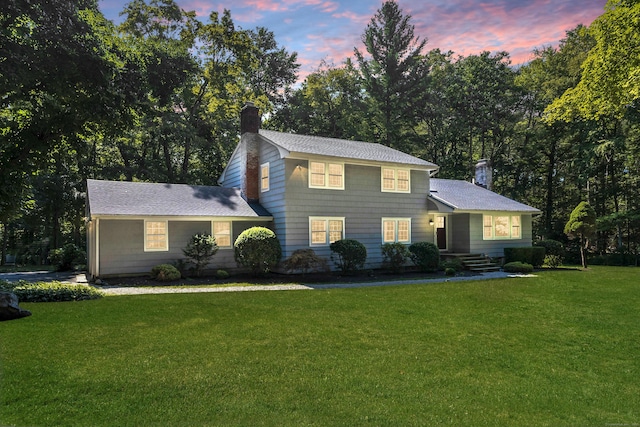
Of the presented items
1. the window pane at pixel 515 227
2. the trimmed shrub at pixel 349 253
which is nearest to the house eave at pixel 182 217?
the trimmed shrub at pixel 349 253

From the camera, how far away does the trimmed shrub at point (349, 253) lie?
54.2 ft

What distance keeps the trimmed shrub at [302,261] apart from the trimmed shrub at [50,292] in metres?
7.03

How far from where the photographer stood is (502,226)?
2200 centimetres

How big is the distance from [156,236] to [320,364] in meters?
12.2

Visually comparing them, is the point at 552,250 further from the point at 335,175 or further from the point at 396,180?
the point at 335,175

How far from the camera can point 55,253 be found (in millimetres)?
20078

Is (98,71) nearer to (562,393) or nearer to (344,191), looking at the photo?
(344,191)

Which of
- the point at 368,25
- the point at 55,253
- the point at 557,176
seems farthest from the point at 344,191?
the point at 557,176

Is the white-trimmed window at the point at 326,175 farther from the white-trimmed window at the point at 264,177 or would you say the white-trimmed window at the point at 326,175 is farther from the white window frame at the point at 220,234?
the white window frame at the point at 220,234

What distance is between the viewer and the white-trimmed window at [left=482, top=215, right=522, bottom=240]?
21359 millimetres

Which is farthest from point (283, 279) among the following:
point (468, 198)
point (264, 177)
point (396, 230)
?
point (468, 198)

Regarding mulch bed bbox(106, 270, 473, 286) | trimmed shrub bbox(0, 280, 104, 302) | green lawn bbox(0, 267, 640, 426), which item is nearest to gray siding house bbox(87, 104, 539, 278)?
mulch bed bbox(106, 270, 473, 286)

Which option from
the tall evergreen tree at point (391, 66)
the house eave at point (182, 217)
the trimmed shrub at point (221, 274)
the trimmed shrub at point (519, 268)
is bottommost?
the trimmed shrub at point (519, 268)

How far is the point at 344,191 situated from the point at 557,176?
2418cm
